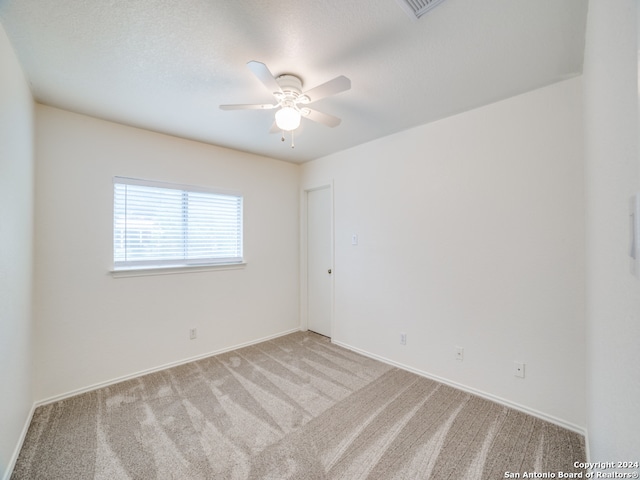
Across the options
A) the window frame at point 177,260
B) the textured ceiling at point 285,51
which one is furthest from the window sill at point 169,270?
the textured ceiling at point 285,51

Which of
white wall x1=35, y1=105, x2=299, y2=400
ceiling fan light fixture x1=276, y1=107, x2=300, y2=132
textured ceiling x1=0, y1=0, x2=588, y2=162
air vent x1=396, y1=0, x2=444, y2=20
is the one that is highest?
textured ceiling x1=0, y1=0, x2=588, y2=162

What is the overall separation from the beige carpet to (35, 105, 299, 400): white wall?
0.34 metres

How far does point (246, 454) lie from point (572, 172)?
9.36ft

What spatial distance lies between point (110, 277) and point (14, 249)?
3.08 ft

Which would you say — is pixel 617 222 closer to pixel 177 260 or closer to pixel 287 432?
pixel 287 432

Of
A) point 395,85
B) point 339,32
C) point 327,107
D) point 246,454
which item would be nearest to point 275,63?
point 339,32

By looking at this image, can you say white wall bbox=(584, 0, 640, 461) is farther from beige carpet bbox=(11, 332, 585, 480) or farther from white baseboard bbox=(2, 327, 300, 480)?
white baseboard bbox=(2, 327, 300, 480)

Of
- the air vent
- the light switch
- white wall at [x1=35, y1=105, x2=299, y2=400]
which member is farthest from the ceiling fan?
white wall at [x1=35, y1=105, x2=299, y2=400]

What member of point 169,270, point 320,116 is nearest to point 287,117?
point 320,116

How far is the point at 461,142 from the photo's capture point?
95.5 inches

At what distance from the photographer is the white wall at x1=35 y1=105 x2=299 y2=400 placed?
229cm

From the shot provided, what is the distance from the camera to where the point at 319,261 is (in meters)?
3.93

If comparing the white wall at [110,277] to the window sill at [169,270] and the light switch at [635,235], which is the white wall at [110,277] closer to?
the window sill at [169,270]

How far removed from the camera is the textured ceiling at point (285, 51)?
4.39 feet
